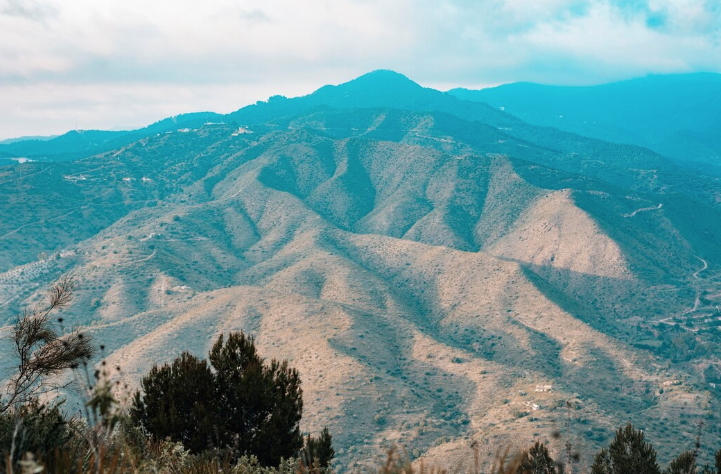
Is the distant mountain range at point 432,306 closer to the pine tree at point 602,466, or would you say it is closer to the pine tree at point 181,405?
the pine tree at point 602,466

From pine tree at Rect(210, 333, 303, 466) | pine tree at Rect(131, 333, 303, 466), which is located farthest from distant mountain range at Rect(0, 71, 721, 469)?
pine tree at Rect(131, 333, 303, 466)

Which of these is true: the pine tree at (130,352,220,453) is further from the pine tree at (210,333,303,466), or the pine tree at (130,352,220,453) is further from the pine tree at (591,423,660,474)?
the pine tree at (591,423,660,474)

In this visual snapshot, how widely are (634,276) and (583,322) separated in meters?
45.3

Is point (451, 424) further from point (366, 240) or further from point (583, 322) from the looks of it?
point (366, 240)

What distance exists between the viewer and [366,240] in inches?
6658

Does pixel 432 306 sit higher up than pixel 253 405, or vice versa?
pixel 253 405

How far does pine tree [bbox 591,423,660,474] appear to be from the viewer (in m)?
25.2

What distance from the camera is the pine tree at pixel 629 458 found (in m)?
25.2

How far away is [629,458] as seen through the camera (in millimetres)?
25328

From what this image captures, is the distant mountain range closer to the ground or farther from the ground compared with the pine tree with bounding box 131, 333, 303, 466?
closer to the ground

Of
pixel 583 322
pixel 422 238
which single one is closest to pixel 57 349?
pixel 583 322

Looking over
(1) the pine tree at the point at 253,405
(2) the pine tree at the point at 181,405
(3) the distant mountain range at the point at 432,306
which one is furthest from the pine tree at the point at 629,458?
(3) the distant mountain range at the point at 432,306

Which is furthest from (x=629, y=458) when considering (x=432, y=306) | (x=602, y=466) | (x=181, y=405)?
(x=432, y=306)

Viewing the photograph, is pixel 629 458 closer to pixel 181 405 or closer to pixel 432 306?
pixel 181 405
